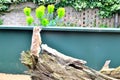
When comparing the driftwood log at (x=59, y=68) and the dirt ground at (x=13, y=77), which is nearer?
the driftwood log at (x=59, y=68)

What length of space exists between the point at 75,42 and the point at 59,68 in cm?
156

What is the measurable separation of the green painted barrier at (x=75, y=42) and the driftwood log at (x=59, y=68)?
141 cm

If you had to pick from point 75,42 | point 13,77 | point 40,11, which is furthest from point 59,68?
point 40,11

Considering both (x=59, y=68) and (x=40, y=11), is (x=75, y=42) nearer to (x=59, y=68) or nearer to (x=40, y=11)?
(x=40, y=11)

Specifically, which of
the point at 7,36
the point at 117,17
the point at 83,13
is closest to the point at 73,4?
the point at 83,13

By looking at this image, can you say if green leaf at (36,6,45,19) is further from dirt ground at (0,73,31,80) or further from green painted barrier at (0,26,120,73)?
dirt ground at (0,73,31,80)

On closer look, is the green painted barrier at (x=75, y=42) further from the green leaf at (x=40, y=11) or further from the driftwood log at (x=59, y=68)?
the driftwood log at (x=59, y=68)

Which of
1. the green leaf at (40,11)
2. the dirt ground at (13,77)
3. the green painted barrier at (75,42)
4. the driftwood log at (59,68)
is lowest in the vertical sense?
the dirt ground at (13,77)

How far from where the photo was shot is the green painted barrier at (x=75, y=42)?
150 inches

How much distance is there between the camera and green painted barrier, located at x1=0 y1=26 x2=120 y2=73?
382 centimetres

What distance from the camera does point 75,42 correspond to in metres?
3.90

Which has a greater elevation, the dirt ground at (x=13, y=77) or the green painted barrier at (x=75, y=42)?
the green painted barrier at (x=75, y=42)

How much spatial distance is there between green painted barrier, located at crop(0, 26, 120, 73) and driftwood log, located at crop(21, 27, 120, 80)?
4.61 ft

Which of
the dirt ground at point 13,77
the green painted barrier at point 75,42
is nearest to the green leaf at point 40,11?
the green painted barrier at point 75,42
